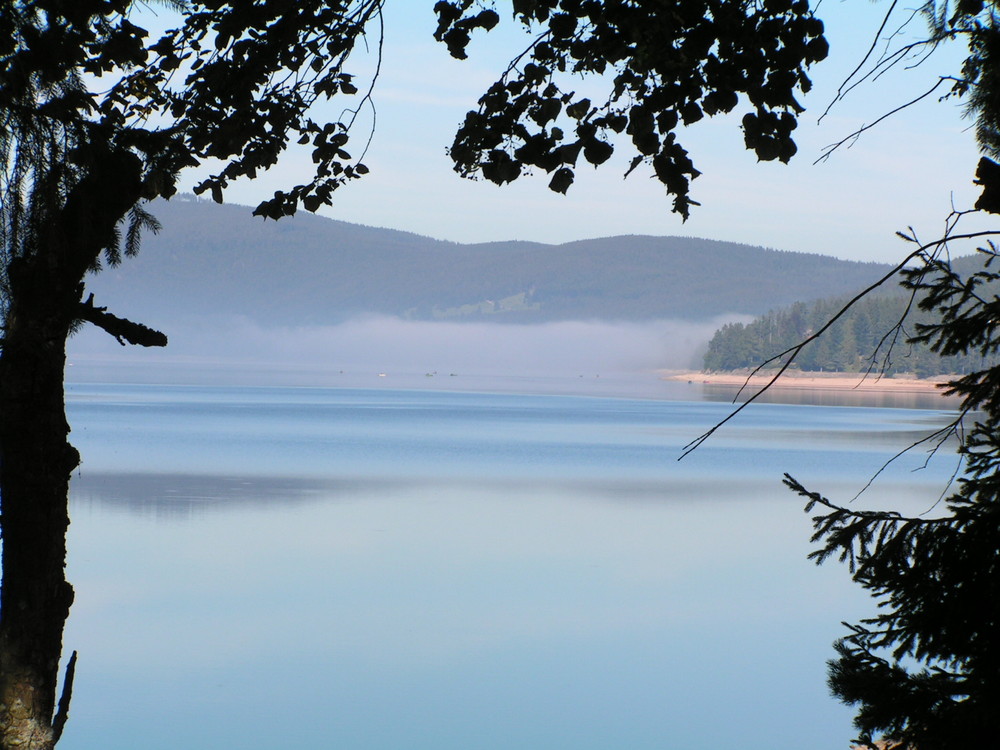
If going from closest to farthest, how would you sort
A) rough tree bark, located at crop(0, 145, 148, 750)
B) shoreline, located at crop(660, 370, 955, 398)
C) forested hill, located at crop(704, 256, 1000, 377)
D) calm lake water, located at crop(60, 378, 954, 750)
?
1. rough tree bark, located at crop(0, 145, 148, 750)
2. calm lake water, located at crop(60, 378, 954, 750)
3. shoreline, located at crop(660, 370, 955, 398)
4. forested hill, located at crop(704, 256, 1000, 377)

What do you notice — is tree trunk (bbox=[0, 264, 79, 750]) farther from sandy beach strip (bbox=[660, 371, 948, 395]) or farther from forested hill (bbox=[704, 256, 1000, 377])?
forested hill (bbox=[704, 256, 1000, 377])

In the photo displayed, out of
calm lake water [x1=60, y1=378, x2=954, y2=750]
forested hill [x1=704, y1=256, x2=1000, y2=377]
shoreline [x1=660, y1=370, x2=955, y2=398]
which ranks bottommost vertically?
calm lake water [x1=60, y1=378, x2=954, y2=750]

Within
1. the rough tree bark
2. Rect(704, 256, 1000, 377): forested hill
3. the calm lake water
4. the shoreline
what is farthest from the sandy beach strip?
the rough tree bark

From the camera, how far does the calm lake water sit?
970 centimetres

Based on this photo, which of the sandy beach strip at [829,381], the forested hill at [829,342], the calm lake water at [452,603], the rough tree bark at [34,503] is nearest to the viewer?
the rough tree bark at [34,503]

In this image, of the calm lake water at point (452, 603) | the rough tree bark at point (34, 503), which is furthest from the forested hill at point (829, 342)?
the rough tree bark at point (34, 503)

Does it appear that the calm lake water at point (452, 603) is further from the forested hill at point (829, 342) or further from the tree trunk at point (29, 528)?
the forested hill at point (829, 342)

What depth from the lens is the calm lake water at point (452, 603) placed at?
31.8ft

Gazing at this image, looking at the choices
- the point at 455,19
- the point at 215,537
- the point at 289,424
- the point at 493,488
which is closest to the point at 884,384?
the point at 289,424

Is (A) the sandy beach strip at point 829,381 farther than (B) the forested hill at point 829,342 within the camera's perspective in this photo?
No

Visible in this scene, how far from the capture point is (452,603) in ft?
43.0

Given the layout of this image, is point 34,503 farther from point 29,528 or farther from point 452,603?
point 452,603

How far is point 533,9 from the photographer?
4.16 meters

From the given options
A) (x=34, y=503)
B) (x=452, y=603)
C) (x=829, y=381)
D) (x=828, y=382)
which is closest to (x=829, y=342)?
(x=829, y=381)
